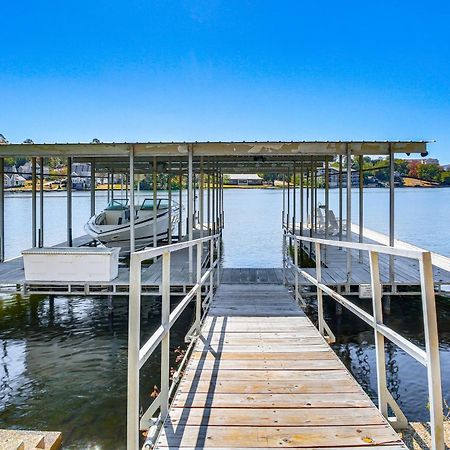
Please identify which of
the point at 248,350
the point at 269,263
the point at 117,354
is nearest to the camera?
the point at 248,350

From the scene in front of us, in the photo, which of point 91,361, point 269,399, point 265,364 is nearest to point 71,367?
point 91,361

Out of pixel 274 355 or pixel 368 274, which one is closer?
pixel 274 355

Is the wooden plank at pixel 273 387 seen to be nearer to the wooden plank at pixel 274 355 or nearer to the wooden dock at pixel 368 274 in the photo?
the wooden plank at pixel 274 355

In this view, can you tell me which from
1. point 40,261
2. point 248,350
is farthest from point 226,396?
point 40,261

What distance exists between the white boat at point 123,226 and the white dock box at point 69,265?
3.00 meters

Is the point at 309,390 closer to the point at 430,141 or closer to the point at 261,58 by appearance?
the point at 430,141

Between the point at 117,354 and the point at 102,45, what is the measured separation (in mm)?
11192

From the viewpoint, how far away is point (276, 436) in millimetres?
2215

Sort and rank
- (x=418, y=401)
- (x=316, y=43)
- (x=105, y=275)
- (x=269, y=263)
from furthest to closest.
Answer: (x=316, y=43)
(x=269, y=263)
(x=105, y=275)
(x=418, y=401)

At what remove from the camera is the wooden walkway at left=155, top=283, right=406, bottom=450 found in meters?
2.19

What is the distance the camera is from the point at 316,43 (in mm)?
14961

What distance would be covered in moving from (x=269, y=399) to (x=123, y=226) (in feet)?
29.0

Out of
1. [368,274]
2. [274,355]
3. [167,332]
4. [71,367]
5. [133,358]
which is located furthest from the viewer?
[368,274]

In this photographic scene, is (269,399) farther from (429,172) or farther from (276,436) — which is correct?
(429,172)
